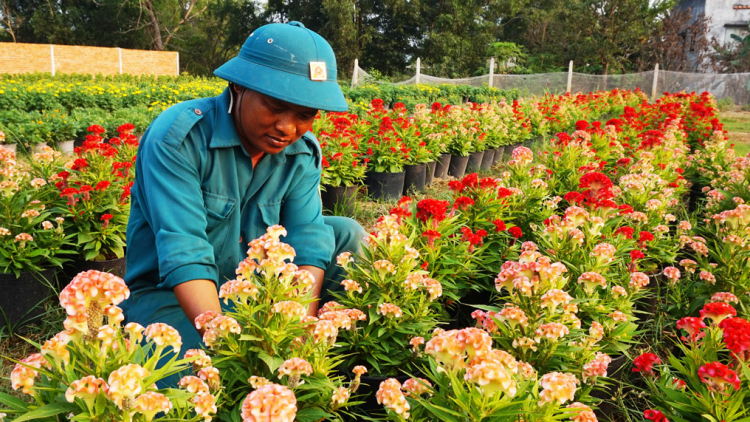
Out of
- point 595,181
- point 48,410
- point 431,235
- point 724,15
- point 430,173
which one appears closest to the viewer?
point 48,410

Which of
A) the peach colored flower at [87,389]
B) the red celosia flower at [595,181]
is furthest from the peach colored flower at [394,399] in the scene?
the red celosia flower at [595,181]

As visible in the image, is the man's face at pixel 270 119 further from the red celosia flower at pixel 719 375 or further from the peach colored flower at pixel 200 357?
the red celosia flower at pixel 719 375

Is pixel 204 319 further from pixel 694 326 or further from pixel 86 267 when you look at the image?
pixel 86 267

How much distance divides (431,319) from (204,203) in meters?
1.05

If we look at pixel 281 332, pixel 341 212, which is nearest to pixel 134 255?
pixel 281 332

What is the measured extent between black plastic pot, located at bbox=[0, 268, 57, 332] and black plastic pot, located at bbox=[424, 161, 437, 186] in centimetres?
413

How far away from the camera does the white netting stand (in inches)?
766

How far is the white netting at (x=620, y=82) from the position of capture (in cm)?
1947

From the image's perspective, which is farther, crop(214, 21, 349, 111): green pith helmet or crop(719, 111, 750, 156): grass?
crop(719, 111, 750, 156): grass

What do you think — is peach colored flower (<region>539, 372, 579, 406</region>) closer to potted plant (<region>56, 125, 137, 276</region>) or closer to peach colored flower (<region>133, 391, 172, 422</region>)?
peach colored flower (<region>133, 391, 172, 422</region>)

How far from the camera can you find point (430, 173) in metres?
6.30

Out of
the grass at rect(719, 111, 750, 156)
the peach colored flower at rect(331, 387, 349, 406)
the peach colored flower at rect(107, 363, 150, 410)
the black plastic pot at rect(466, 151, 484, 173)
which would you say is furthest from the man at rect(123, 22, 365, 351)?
the grass at rect(719, 111, 750, 156)

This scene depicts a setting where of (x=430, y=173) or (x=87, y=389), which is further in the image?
(x=430, y=173)

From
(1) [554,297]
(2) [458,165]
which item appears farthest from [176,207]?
(2) [458,165]
